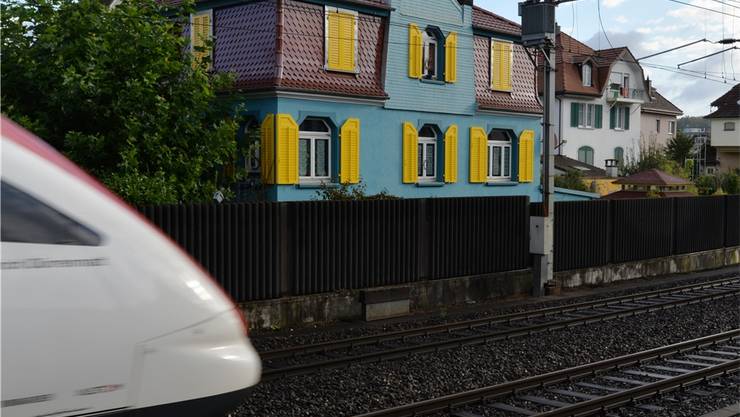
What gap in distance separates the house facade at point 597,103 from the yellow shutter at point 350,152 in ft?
96.1

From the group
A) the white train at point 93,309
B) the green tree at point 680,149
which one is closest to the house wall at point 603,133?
the green tree at point 680,149

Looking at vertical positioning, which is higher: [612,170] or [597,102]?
[597,102]

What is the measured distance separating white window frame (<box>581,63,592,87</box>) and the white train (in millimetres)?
51782

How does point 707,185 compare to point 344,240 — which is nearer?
point 344,240

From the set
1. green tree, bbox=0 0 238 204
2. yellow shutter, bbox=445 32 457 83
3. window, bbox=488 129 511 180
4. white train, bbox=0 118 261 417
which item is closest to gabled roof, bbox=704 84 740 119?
window, bbox=488 129 511 180

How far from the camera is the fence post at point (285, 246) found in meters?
13.5

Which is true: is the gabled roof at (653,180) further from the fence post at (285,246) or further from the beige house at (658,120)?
the beige house at (658,120)

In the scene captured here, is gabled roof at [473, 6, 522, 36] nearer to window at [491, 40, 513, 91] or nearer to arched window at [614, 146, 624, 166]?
window at [491, 40, 513, 91]

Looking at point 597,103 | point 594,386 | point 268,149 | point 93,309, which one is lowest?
point 594,386

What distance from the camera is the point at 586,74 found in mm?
53281

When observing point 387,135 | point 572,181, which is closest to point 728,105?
point 572,181

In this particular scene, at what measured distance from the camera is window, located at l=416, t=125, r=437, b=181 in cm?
2417

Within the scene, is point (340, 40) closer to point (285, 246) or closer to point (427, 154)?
point (427, 154)

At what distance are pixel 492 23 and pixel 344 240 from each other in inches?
540
